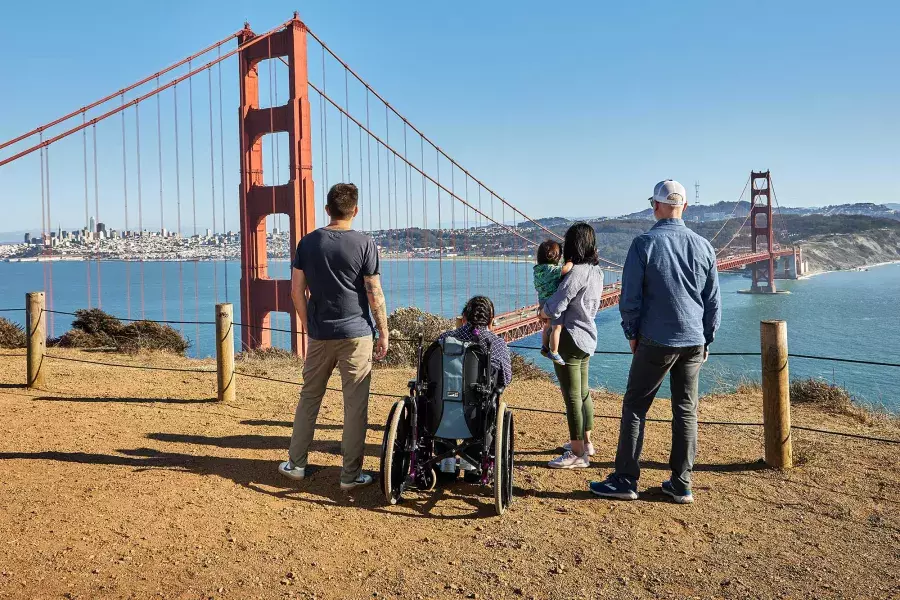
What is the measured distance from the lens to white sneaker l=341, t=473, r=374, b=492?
380 cm

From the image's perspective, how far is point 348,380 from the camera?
3736mm

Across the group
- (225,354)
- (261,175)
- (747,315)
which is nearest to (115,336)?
(225,354)

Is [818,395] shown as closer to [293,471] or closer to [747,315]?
[293,471]

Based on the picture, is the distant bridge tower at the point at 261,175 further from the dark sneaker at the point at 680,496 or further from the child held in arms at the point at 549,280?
the dark sneaker at the point at 680,496

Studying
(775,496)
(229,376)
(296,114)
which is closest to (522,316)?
(296,114)

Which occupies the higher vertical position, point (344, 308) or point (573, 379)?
point (344, 308)

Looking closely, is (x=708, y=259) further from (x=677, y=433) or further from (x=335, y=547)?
(x=335, y=547)

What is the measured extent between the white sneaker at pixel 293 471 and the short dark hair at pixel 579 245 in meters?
1.77

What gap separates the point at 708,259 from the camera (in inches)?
139

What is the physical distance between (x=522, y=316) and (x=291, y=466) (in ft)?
74.7

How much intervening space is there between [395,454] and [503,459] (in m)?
0.51

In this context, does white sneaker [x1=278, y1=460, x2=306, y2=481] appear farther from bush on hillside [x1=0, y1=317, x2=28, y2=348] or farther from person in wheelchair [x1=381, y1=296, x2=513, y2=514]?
bush on hillside [x1=0, y1=317, x2=28, y2=348]

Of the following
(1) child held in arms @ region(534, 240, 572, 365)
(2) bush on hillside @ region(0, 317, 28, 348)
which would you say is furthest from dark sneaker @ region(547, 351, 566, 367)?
(2) bush on hillside @ region(0, 317, 28, 348)

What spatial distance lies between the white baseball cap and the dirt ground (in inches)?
56.7
